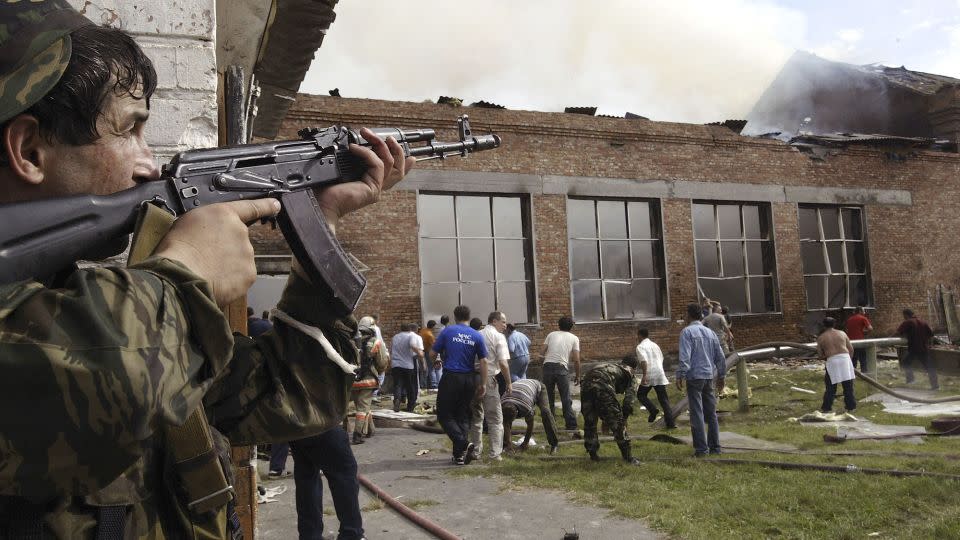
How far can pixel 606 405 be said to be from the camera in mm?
7707

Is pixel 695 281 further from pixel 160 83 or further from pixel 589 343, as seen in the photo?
pixel 160 83

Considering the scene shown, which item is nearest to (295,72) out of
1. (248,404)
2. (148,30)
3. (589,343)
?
(148,30)

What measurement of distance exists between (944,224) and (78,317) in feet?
76.2

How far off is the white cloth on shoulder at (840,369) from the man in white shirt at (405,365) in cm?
656

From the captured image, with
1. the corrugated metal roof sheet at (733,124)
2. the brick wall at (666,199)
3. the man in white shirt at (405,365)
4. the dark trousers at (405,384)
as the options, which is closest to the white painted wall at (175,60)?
the man in white shirt at (405,365)

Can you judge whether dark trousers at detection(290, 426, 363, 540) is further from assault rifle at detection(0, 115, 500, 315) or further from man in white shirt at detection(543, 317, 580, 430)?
man in white shirt at detection(543, 317, 580, 430)

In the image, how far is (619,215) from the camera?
658 inches

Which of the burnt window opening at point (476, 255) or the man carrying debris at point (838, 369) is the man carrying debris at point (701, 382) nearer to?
the man carrying debris at point (838, 369)

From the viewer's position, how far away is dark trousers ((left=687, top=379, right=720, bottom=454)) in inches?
307

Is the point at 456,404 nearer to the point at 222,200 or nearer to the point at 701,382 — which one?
the point at 701,382

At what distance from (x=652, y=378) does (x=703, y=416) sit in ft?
8.33

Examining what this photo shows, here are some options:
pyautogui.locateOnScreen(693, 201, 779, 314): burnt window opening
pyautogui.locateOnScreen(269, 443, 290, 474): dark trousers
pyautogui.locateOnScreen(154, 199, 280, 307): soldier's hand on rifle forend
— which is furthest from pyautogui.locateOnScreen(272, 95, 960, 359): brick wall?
pyautogui.locateOnScreen(154, 199, 280, 307): soldier's hand on rifle forend

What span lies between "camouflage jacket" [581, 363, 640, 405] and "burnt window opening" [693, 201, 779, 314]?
9.59 meters

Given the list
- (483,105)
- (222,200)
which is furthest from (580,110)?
(222,200)
